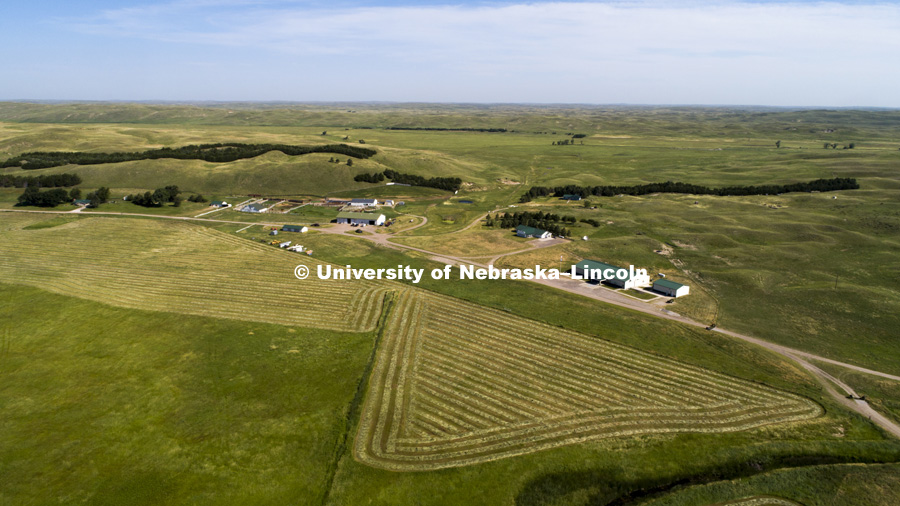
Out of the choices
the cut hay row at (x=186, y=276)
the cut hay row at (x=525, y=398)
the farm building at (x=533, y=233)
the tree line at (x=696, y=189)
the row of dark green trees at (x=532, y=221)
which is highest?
the tree line at (x=696, y=189)

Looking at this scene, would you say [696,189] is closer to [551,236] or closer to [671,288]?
[551,236]

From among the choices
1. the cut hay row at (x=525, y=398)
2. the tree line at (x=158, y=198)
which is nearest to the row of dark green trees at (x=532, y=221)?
the cut hay row at (x=525, y=398)

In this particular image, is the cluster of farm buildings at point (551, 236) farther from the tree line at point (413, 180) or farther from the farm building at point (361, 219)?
the tree line at point (413, 180)

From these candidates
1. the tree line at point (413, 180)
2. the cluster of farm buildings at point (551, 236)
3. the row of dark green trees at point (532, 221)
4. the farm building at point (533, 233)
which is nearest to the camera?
the cluster of farm buildings at point (551, 236)

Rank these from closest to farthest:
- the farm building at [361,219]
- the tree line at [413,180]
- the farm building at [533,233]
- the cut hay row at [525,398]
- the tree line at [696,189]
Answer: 1. the cut hay row at [525,398]
2. the farm building at [533,233]
3. the farm building at [361,219]
4. the tree line at [696,189]
5. the tree line at [413,180]

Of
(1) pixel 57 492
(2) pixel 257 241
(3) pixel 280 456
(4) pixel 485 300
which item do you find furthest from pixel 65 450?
(2) pixel 257 241
